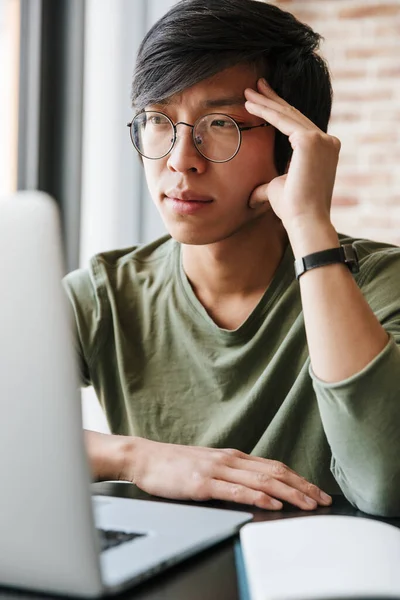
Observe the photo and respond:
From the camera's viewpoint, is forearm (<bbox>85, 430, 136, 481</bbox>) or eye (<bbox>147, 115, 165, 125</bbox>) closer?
forearm (<bbox>85, 430, 136, 481</bbox>)

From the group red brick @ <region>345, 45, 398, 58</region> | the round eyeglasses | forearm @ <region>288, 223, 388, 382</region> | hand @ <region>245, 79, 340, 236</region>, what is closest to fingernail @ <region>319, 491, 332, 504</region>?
forearm @ <region>288, 223, 388, 382</region>

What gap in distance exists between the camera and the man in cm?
115

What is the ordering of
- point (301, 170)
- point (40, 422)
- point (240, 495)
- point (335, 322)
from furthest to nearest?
point (301, 170), point (335, 322), point (240, 495), point (40, 422)

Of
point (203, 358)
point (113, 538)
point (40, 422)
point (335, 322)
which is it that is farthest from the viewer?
point (203, 358)

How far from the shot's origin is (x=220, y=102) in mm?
1405

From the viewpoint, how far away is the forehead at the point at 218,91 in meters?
1.39

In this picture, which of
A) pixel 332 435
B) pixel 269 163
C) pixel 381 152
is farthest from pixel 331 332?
pixel 381 152

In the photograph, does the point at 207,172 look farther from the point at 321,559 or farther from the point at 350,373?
the point at 321,559

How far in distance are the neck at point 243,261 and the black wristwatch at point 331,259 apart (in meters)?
0.38

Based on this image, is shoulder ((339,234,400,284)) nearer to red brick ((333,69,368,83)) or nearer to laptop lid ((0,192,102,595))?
laptop lid ((0,192,102,595))

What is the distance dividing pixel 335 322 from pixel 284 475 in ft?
0.71

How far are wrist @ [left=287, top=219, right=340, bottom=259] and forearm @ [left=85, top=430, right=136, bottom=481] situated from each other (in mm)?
356

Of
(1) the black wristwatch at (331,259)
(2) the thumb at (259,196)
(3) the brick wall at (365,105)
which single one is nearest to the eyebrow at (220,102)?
(2) the thumb at (259,196)

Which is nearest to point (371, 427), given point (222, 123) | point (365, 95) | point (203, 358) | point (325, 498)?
point (325, 498)
